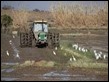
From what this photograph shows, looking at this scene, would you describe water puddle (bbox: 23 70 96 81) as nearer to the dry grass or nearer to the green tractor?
the green tractor

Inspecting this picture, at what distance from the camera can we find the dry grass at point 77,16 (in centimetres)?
3972

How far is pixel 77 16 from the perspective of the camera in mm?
40969

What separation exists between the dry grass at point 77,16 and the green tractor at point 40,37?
1430 centimetres

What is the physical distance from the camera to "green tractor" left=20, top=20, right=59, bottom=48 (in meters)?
24.0

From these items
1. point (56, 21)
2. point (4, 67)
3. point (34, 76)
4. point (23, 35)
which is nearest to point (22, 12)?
point (56, 21)

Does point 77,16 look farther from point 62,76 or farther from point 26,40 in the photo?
point 62,76

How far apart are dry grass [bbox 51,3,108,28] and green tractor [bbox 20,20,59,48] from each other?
14.3 metres

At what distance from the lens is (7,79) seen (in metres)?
11.8

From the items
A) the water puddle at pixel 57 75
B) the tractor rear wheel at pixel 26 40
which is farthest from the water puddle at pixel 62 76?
the tractor rear wheel at pixel 26 40

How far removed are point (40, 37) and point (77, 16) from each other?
1750cm

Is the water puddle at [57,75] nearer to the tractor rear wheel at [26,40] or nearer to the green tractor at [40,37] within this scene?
the green tractor at [40,37]

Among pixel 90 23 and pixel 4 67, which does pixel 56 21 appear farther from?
pixel 4 67

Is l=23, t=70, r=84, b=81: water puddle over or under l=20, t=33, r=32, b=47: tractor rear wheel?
over

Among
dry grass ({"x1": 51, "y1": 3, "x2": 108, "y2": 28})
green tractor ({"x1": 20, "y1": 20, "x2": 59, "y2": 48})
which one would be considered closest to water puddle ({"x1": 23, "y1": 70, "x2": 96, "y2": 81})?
green tractor ({"x1": 20, "y1": 20, "x2": 59, "y2": 48})
